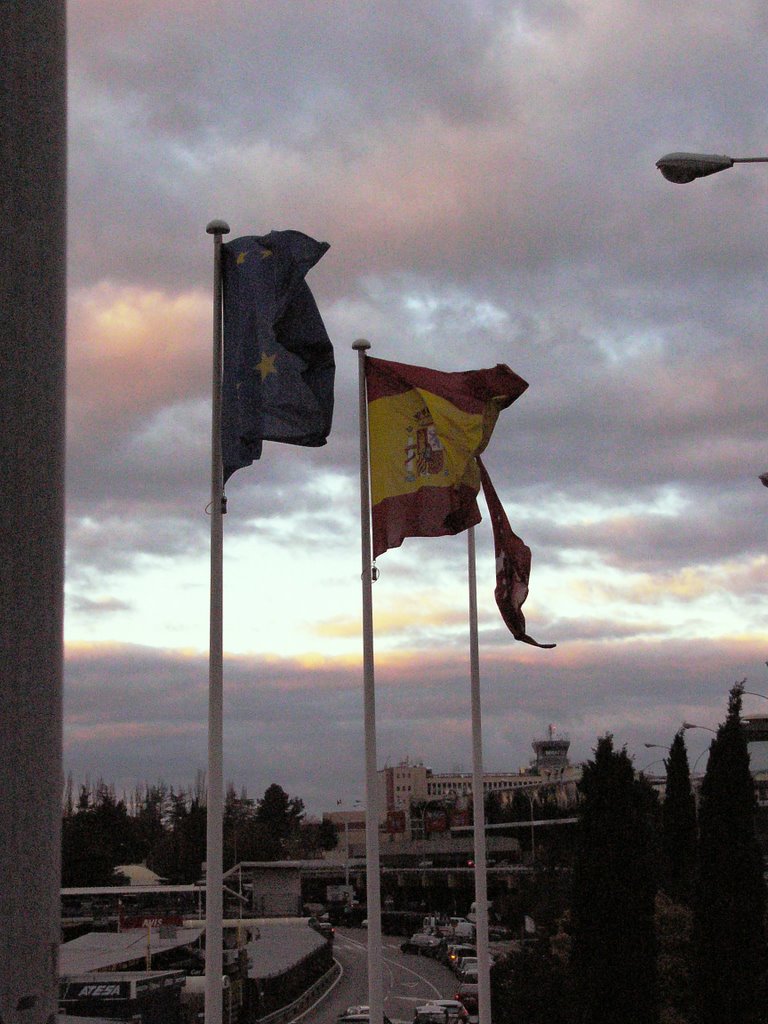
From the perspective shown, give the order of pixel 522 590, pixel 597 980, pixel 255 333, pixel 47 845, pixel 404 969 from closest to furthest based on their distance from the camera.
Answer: pixel 47 845
pixel 255 333
pixel 522 590
pixel 597 980
pixel 404 969

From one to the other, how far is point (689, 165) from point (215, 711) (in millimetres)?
7195

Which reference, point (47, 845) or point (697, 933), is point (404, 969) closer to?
point (697, 933)

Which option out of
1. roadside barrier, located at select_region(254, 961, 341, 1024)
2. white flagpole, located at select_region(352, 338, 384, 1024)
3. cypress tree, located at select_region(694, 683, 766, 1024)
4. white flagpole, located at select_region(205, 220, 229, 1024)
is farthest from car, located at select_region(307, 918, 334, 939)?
white flagpole, located at select_region(205, 220, 229, 1024)

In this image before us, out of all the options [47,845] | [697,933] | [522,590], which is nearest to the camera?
[47,845]

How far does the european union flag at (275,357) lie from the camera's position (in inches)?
570

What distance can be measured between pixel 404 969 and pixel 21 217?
67.3 m

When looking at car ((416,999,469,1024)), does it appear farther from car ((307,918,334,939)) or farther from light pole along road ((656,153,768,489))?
car ((307,918,334,939))

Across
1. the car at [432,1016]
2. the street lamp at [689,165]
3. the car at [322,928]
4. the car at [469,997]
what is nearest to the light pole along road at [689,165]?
the street lamp at [689,165]

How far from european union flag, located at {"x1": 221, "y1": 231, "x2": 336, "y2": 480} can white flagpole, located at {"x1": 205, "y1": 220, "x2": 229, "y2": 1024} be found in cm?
15

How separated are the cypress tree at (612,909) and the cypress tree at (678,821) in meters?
16.7

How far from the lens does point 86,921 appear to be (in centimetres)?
6856

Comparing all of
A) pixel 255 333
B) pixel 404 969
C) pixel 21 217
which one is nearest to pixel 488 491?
pixel 255 333

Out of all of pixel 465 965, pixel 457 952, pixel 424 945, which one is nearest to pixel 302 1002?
pixel 465 965

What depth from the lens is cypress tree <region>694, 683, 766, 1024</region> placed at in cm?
2430
